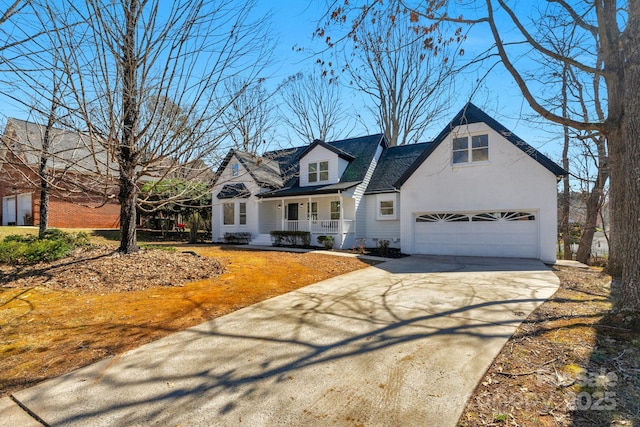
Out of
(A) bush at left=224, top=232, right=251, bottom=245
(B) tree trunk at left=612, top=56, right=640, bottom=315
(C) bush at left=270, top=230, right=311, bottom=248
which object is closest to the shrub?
(C) bush at left=270, top=230, right=311, bottom=248

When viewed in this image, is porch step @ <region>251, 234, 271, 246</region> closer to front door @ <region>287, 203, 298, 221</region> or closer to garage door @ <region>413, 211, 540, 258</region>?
front door @ <region>287, 203, 298, 221</region>

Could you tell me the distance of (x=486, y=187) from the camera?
12.9 metres

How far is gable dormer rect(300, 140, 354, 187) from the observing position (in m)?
17.9

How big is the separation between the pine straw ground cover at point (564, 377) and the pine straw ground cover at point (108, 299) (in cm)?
387

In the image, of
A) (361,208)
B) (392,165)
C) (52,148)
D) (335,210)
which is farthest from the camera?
(392,165)

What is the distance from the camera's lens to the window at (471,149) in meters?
13.1

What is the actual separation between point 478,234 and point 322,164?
9058mm

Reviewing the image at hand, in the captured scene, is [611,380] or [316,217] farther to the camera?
[316,217]

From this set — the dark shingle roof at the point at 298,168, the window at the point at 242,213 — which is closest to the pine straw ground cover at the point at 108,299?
the dark shingle roof at the point at 298,168

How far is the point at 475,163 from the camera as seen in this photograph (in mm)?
13148

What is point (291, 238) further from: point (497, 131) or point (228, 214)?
point (497, 131)

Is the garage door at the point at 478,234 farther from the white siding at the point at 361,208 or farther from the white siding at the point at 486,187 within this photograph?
the white siding at the point at 361,208

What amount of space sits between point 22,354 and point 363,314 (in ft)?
14.0

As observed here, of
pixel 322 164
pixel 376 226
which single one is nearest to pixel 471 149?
pixel 376 226
